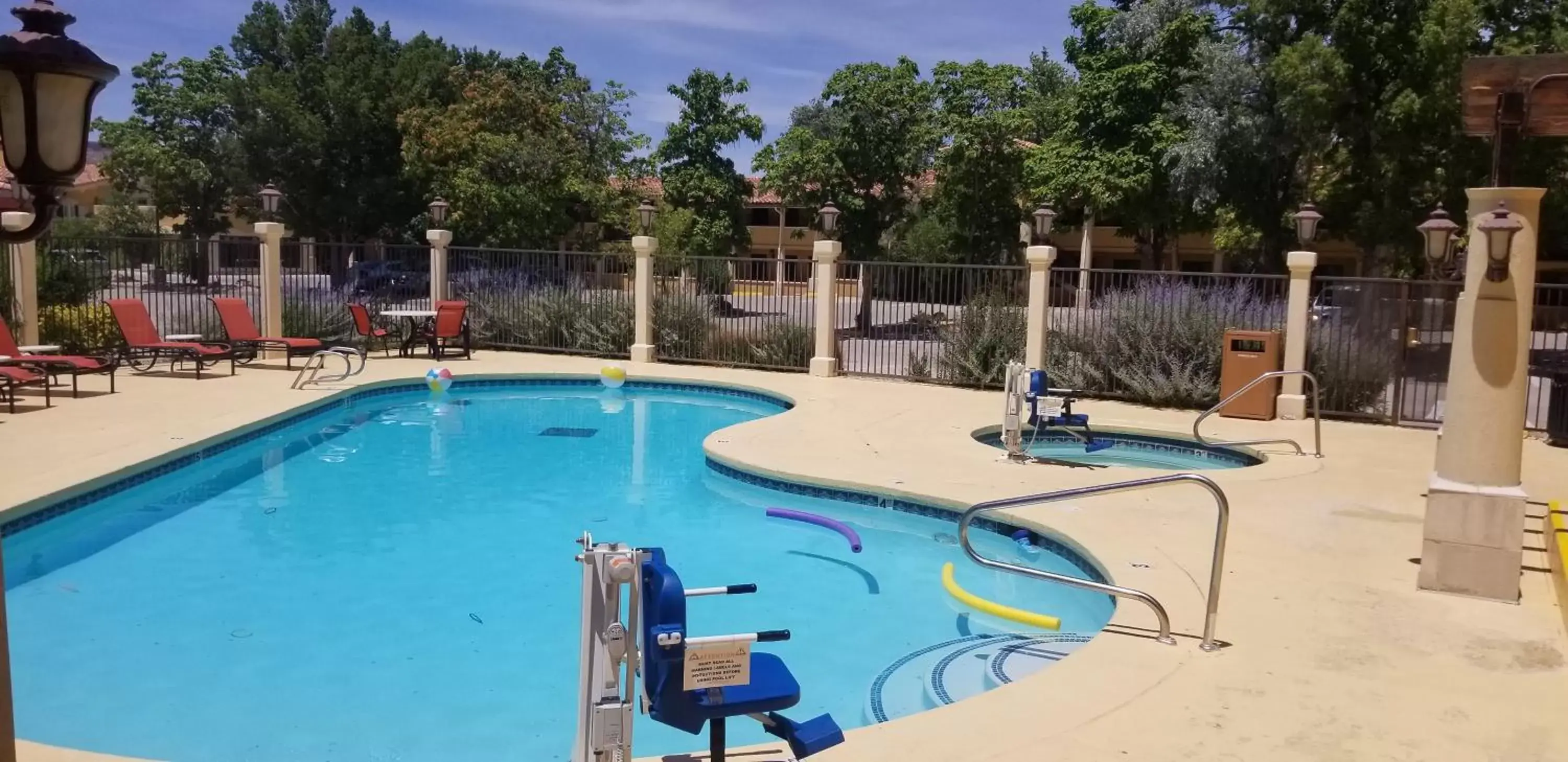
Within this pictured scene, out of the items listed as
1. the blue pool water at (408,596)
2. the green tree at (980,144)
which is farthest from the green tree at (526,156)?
the blue pool water at (408,596)

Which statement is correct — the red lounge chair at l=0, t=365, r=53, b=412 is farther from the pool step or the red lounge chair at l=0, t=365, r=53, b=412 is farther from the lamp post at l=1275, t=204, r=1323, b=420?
the lamp post at l=1275, t=204, r=1323, b=420

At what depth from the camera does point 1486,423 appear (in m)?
5.98

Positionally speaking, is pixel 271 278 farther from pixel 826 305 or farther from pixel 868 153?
pixel 868 153

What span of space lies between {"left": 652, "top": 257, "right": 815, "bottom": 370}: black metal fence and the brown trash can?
20.3ft

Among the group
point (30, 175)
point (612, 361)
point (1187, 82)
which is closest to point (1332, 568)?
point (30, 175)

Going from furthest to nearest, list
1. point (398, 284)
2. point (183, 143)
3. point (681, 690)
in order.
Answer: point (183, 143), point (398, 284), point (681, 690)

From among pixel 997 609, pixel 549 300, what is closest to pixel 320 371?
pixel 549 300

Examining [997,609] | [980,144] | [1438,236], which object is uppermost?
[980,144]

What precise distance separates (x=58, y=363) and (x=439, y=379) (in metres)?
4.12

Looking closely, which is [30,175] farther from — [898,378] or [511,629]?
[898,378]

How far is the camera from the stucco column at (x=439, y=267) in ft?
60.7

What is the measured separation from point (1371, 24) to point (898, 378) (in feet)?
Answer: 47.4

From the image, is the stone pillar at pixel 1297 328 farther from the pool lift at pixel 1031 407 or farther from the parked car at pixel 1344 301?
the pool lift at pixel 1031 407

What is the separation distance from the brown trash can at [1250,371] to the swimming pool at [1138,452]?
139cm
